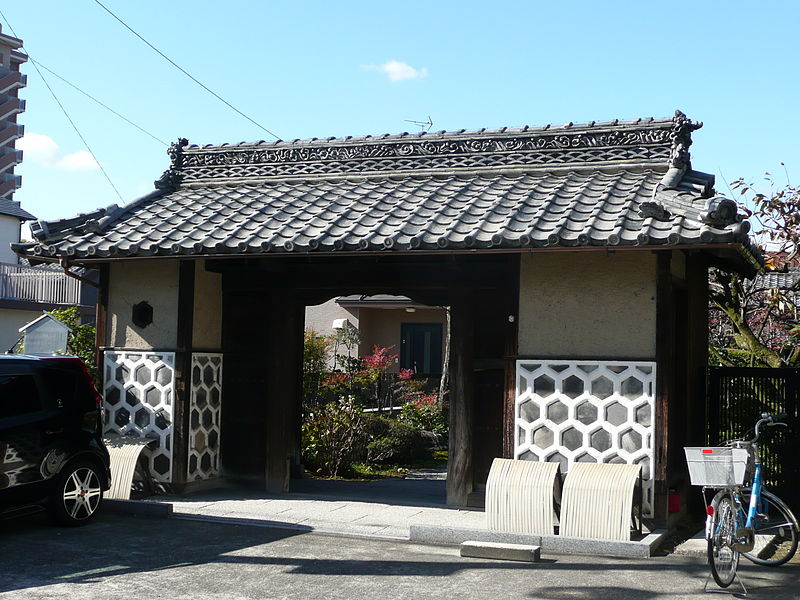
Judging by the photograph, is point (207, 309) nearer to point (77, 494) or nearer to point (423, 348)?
point (77, 494)

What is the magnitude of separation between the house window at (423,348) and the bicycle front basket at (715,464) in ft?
67.7

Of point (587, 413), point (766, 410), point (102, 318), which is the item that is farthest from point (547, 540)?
point (102, 318)

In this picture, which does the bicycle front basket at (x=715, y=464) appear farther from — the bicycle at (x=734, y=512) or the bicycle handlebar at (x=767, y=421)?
the bicycle handlebar at (x=767, y=421)

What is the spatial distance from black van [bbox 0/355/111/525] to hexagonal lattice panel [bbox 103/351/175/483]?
153 cm

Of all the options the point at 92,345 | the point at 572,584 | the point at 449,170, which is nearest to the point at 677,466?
the point at 572,584

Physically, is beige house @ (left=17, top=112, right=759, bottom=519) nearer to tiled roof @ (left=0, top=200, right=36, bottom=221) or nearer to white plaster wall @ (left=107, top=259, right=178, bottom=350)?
white plaster wall @ (left=107, top=259, right=178, bottom=350)

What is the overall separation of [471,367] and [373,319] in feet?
59.5

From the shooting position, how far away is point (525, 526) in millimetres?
8820

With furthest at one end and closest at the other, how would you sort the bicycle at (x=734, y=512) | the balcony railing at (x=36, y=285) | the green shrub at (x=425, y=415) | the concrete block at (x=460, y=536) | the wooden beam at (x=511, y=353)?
the balcony railing at (x=36, y=285) < the green shrub at (x=425, y=415) < the wooden beam at (x=511, y=353) < the concrete block at (x=460, y=536) < the bicycle at (x=734, y=512)

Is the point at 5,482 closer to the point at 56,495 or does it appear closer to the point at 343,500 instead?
the point at 56,495

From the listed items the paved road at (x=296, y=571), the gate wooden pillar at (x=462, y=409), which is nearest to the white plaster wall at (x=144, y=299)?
the paved road at (x=296, y=571)

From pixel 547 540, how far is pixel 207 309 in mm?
5486

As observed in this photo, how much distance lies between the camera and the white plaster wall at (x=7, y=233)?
3734 centimetres

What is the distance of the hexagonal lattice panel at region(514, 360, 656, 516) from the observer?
918 centimetres
